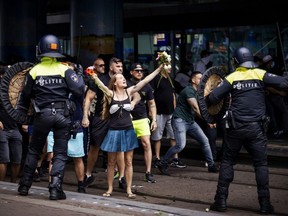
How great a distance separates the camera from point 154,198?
1192cm

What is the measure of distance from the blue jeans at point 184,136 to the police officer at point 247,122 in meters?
4.01

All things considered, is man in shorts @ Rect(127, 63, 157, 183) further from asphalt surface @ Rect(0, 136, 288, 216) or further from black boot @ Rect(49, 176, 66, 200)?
black boot @ Rect(49, 176, 66, 200)

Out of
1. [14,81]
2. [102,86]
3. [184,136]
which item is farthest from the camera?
[184,136]

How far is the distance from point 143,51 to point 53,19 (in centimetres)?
575

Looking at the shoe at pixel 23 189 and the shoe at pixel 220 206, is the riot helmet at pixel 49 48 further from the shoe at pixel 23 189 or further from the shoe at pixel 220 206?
the shoe at pixel 220 206

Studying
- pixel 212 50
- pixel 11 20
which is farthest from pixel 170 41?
pixel 11 20

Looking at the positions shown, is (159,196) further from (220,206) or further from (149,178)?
(220,206)

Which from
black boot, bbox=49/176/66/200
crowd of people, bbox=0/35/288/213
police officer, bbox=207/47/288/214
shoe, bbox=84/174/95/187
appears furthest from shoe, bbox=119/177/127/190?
police officer, bbox=207/47/288/214

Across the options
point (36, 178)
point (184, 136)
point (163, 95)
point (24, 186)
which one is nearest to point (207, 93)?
point (24, 186)

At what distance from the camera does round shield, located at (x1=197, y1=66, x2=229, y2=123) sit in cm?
1104

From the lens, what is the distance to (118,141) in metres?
11.6

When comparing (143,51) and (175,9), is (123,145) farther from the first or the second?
(143,51)

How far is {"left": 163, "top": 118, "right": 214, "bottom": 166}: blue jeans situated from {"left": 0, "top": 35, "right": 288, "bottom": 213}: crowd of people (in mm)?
17

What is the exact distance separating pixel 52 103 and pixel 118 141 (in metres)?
1.25
